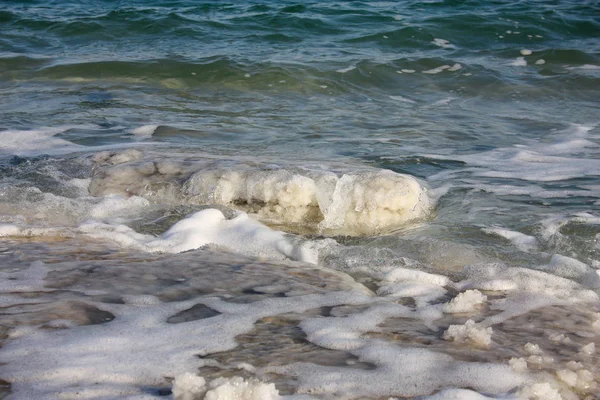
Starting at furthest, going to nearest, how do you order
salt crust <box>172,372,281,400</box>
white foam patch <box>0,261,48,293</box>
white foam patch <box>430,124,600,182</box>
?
white foam patch <box>430,124,600,182</box> → white foam patch <box>0,261,48,293</box> → salt crust <box>172,372,281,400</box>

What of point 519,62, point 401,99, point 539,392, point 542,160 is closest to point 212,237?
point 539,392

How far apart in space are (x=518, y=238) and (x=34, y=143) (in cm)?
347

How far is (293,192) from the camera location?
12.7 ft

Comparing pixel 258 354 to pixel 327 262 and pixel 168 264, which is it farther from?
pixel 327 262

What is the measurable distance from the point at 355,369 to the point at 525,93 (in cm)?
604

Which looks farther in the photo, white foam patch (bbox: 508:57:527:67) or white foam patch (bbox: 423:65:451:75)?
white foam patch (bbox: 508:57:527:67)

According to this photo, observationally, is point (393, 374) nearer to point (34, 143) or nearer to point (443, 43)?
point (34, 143)

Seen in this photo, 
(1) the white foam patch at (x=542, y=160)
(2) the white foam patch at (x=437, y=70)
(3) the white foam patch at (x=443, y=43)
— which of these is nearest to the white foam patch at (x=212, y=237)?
(1) the white foam patch at (x=542, y=160)

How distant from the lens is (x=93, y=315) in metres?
2.26

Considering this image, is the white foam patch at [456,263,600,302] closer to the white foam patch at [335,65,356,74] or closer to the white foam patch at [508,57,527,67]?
the white foam patch at [335,65,356,74]

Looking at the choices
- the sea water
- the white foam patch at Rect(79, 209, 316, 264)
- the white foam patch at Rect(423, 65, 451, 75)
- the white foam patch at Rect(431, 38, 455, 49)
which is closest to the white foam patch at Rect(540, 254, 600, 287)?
the sea water

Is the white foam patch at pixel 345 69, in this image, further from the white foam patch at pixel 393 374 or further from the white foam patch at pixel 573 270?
the white foam patch at pixel 393 374

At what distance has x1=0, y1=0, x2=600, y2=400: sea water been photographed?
1977 millimetres

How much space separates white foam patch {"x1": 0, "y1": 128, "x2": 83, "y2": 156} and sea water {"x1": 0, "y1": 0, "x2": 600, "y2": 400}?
3 cm
